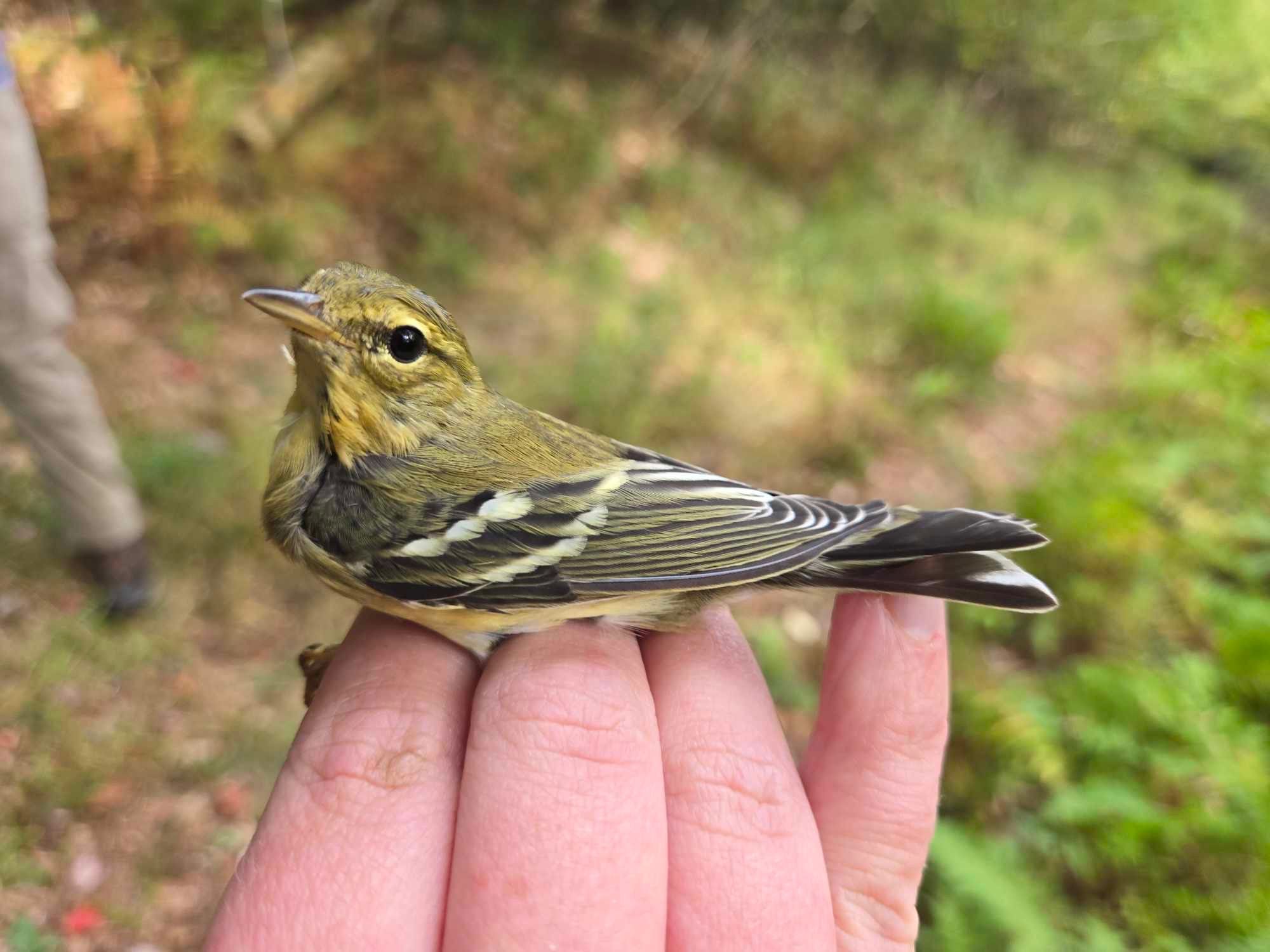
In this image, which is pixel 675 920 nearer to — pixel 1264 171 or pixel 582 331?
pixel 582 331

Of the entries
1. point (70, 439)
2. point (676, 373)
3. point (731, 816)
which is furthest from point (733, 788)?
point (676, 373)

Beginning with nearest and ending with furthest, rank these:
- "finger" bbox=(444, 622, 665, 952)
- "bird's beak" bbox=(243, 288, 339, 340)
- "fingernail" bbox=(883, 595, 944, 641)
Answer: "finger" bbox=(444, 622, 665, 952) < "bird's beak" bbox=(243, 288, 339, 340) < "fingernail" bbox=(883, 595, 944, 641)

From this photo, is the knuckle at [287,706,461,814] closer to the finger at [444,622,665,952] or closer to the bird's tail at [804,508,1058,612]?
the finger at [444,622,665,952]

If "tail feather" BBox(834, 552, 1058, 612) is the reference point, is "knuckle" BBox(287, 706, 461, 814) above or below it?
below

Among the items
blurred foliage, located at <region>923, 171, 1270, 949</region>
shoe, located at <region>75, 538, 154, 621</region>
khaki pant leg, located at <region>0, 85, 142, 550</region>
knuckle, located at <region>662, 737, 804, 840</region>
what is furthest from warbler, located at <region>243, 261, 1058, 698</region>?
shoe, located at <region>75, 538, 154, 621</region>

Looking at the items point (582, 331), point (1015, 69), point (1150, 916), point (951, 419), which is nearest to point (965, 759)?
point (1150, 916)

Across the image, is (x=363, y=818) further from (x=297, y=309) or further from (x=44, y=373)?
(x=44, y=373)

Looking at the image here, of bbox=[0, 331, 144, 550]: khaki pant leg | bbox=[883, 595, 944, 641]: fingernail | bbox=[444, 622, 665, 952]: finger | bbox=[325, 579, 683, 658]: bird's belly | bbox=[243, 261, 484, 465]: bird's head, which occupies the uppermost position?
bbox=[0, 331, 144, 550]: khaki pant leg
